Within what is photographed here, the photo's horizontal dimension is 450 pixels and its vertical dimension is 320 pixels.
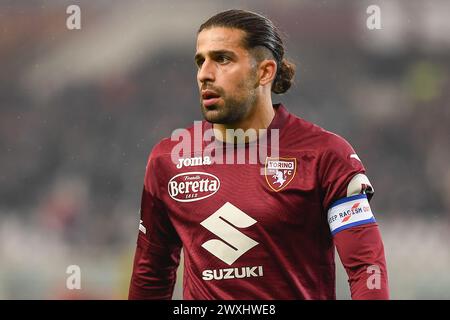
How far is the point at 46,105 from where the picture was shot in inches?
285

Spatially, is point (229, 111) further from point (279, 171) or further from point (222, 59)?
point (279, 171)

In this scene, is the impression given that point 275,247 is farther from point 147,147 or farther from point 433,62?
point 433,62

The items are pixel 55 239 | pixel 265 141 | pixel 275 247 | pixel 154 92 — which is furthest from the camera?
pixel 154 92

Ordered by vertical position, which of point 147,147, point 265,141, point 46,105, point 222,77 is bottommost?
point 265,141

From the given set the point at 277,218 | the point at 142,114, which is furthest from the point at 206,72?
the point at 142,114

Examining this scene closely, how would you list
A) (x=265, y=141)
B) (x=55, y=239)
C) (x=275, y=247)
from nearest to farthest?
(x=275, y=247)
(x=265, y=141)
(x=55, y=239)

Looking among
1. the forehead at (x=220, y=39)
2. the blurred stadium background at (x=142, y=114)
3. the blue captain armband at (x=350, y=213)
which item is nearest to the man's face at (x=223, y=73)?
the forehead at (x=220, y=39)

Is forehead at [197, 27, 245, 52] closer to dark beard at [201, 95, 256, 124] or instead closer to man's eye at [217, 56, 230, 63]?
man's eye at [217, 56, 230, 63]

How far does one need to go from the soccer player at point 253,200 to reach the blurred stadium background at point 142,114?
345 cm

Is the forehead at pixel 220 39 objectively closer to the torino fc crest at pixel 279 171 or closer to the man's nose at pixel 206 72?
the man's nose at pixel 206 72

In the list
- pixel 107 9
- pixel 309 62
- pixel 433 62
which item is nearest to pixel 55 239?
pixel 107 9

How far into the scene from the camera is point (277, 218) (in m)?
2.91

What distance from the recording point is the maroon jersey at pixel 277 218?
9.32 ft

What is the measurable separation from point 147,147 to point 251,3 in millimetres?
1644
